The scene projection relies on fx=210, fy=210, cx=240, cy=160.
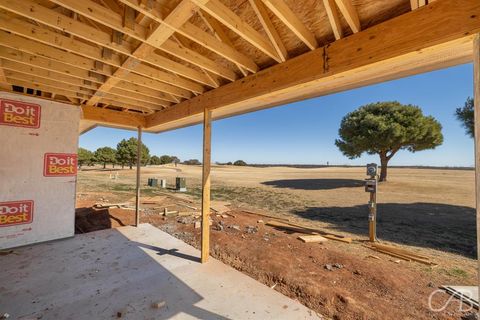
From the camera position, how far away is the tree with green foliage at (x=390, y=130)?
17953mm

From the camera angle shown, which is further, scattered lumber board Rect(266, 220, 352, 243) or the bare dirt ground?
scattered lumber board Rect(266, 220, 352, 243)

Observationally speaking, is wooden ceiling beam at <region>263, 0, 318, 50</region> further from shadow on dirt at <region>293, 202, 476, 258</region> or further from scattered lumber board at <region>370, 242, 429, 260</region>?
shadow on dirt at <region>293, 202, 476, 258</region>

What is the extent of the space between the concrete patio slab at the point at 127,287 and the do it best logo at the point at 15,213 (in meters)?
0.58

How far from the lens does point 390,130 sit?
17844mm

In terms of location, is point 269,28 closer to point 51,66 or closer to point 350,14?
point 350,14

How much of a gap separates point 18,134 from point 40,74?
6.09 feet

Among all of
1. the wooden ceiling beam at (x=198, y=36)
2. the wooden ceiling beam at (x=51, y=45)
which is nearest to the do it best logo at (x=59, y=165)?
the wooden ceiling beam at (x=51, y=45)

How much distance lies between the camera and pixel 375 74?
2.63 meters

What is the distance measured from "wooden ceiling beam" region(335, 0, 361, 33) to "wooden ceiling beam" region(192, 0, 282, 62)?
887mm

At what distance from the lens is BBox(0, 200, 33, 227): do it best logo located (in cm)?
420

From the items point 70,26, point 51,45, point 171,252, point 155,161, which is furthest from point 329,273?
point 155,161

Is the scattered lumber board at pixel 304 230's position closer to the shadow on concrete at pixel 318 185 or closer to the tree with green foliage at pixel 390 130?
the shadow on concrete at pixel 318 185

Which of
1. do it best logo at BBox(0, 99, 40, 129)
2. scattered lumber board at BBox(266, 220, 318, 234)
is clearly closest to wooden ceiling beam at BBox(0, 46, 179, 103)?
do it best logo at BBox(0, 99, 40, 129)

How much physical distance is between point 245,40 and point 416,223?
8917mm
